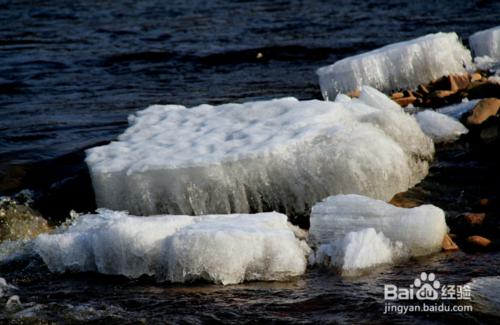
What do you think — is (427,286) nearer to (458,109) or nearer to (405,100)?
(458,109)

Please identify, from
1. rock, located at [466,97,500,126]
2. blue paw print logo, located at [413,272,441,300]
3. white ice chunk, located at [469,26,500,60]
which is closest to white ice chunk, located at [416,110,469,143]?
rock, located at [466,97,500,126]

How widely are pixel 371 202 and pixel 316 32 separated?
367 inches

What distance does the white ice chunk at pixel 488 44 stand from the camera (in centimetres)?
1071

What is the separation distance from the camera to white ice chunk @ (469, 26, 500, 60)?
35.1 ft

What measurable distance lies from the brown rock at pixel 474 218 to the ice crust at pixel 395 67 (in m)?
3.88

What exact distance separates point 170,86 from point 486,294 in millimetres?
7615

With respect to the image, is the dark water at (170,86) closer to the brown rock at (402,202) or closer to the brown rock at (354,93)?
the brown rock at (402,202)

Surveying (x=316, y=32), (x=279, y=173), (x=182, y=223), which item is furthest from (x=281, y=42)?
(x=182, y=223)

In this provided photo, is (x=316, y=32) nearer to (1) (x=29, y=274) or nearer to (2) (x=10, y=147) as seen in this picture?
(2) (x=10, y=147)

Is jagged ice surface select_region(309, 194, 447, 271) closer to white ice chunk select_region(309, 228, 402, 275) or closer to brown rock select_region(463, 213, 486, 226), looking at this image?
white ice chunk select_region(309, 228, 402, 275)

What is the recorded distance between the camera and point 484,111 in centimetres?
821

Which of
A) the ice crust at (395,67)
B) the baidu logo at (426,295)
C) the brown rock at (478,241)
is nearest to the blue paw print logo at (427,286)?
the baidu logo at (426,295)

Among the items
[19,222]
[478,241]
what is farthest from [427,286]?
[19,222]

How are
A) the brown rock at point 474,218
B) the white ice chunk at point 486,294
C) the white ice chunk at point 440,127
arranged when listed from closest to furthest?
the white ice chunk at point 486,294, the brown rock at point 474,218, the white ice chunk at point 440,127
